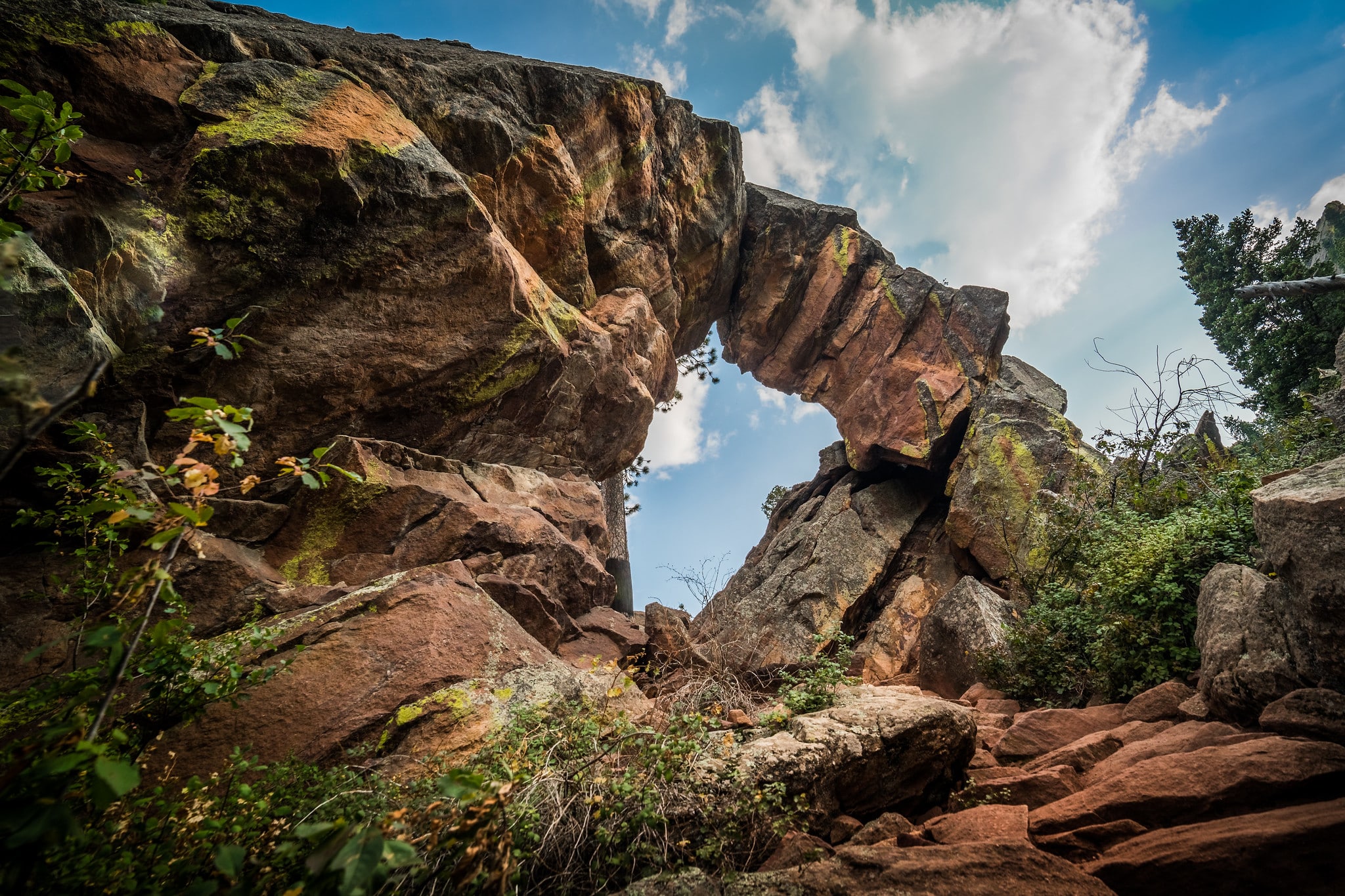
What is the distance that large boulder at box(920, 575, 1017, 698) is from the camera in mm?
8305

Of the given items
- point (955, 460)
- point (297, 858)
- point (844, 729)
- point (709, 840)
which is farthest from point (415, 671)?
point (955, 460)

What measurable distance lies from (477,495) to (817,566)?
999 cm

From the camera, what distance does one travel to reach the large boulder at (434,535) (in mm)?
6676

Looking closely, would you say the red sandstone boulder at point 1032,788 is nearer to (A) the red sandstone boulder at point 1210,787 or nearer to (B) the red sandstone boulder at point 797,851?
(A) the red sandstone boulder at point 1210,787

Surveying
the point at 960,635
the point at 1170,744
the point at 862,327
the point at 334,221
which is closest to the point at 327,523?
the point at 334,221

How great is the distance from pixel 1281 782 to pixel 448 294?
9.01m

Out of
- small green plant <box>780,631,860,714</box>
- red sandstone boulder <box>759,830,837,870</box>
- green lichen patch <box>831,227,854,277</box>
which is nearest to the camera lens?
red sandstone boulder <box>759,830,837,870</box>

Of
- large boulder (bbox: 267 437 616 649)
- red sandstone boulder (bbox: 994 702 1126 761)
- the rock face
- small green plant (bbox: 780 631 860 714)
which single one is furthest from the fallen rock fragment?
the rock face

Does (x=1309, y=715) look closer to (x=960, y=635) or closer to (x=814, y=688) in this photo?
(x=814, y=688)

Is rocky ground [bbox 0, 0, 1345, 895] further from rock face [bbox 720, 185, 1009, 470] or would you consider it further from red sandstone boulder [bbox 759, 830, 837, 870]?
rock face [bbox 720, 185, 1009, 470]

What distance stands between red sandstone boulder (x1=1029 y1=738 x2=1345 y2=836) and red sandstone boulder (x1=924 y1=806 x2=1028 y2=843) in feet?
0.43

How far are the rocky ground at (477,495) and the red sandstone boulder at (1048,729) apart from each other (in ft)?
0.12

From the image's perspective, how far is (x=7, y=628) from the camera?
4.88 metres

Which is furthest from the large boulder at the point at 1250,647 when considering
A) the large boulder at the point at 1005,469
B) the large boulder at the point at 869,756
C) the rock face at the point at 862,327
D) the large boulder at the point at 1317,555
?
the rock face at the point at 862,327
